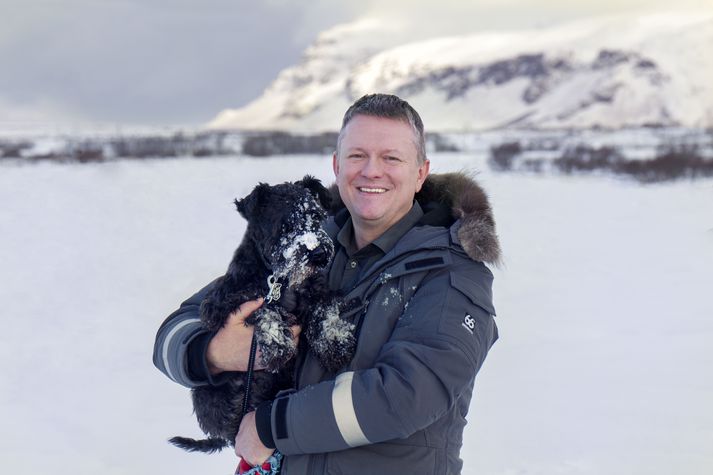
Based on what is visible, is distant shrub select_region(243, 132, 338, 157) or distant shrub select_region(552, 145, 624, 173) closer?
distant shrub select_region(552, 145, 624, 173)

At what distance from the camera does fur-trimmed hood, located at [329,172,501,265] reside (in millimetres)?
2602

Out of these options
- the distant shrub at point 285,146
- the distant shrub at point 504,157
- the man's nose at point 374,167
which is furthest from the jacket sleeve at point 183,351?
the distant shrub at point 285,146

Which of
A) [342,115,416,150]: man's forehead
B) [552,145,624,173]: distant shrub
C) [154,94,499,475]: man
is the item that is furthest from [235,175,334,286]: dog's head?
[552,145,624,173]: distant shrub

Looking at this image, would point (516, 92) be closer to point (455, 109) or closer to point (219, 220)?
point (455, 109)

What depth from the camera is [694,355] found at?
7301 mm

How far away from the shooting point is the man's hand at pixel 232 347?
2945mm

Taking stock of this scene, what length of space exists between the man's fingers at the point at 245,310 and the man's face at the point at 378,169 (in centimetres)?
59

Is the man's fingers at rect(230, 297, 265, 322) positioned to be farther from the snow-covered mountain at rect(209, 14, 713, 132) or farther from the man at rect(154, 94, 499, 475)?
the snow-covered mountain at rect(209, 14, 713, 132)

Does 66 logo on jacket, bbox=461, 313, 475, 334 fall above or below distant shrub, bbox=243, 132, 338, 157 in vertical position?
below

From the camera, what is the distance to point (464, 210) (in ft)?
9.21

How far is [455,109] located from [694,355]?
Result: 142621mm

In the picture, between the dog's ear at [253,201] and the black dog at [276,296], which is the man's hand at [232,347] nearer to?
the black dog at [276,296]

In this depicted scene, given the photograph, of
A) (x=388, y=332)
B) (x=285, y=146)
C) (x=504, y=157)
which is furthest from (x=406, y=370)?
(x=285, y=146)

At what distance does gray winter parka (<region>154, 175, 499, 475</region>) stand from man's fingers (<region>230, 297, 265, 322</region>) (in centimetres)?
44
